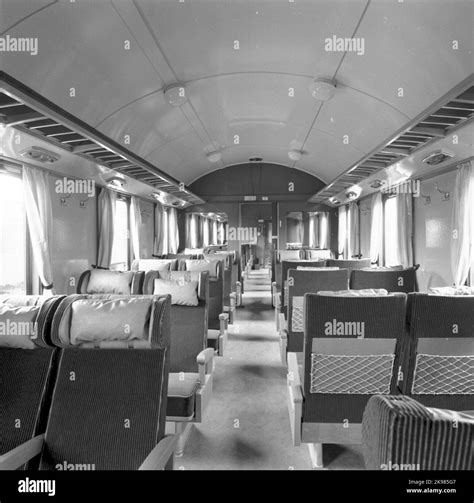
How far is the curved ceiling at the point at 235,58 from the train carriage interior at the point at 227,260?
0.07 ft

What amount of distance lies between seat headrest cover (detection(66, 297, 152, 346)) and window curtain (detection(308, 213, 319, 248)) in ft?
33.5

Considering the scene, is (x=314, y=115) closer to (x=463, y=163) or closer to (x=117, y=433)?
(x=463, y=163)

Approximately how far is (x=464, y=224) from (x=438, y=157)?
3.06 ft

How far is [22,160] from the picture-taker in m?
4.14

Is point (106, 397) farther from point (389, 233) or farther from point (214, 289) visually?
point (389, 233)

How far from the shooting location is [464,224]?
4.40 metres

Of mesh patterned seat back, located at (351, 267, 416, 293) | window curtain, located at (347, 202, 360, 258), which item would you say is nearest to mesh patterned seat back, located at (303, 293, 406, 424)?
mesh patterned seat back, located at (351, 267, 416, 293)

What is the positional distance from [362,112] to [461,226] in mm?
2074

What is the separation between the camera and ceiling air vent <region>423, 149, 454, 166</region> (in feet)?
13.9

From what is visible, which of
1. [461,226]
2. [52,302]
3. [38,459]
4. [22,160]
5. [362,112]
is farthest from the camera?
[362,112]

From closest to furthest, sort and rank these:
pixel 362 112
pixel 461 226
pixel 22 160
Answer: pixel 22 160
pixel 461 226
pixel 362 112

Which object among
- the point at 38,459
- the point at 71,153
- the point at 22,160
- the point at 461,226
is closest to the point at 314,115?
the point at 461,226

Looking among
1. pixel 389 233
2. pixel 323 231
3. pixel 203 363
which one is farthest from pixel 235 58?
pixel 323 231

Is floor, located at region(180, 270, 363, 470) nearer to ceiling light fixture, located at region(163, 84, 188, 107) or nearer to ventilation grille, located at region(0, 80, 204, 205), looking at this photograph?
ventilation grille, located at region(0, 80, 204, 205)
